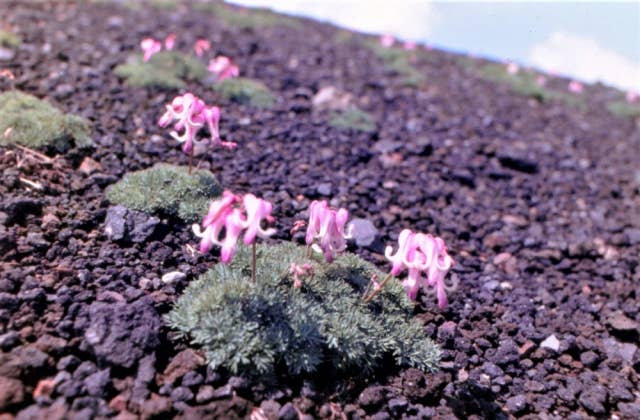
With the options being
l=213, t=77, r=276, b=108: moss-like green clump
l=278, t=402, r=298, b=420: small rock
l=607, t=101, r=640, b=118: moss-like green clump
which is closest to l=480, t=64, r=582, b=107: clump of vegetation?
l=607, t=101, r=640, b=118: moss-like green clump

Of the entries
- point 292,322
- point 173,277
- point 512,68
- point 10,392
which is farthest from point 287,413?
point 512,68

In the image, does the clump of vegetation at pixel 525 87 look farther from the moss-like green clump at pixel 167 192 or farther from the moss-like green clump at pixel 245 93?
the moss-like green clump at pixel 167 192

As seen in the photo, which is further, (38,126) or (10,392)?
(38,126)

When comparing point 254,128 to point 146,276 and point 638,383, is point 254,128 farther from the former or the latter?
point 638,383

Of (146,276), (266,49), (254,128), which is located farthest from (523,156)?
(146,276)

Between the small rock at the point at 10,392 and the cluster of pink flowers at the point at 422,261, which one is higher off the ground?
the cluster of pink flowers at the point at 422,261

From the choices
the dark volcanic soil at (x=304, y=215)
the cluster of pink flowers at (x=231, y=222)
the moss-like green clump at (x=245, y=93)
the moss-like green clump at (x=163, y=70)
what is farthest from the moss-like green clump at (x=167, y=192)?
the moss-like green clump at (x=245, y=93)

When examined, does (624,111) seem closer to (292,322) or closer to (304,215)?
(304,215)
